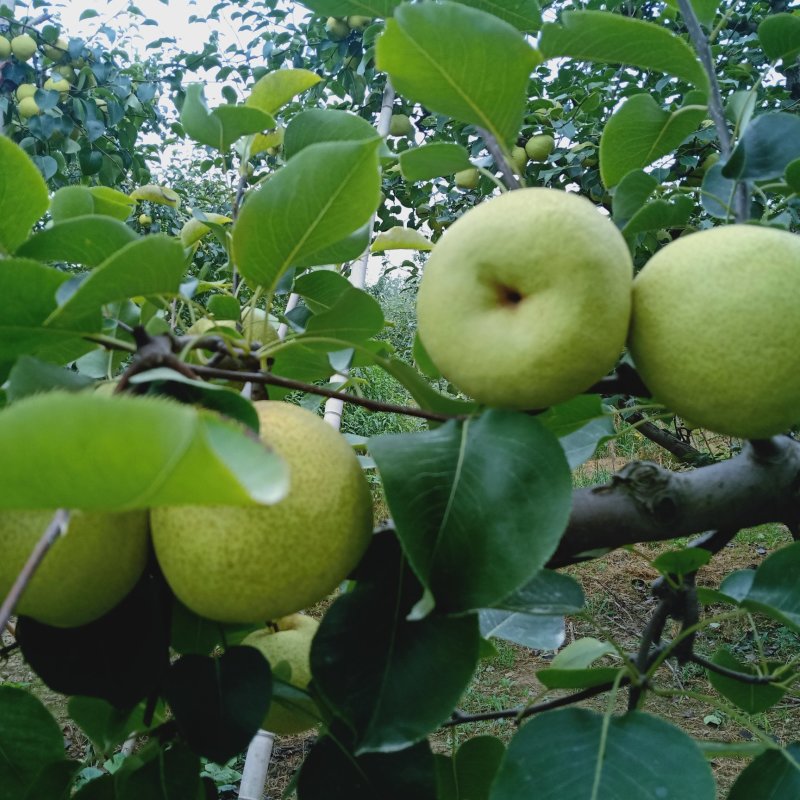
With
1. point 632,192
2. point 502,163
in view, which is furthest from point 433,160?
point 632,192

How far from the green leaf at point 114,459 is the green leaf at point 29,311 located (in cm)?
27

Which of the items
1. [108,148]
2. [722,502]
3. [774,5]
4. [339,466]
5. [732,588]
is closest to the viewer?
[339,466]

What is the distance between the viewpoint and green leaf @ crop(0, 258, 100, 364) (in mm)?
509

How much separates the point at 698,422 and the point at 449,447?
193 millimetres

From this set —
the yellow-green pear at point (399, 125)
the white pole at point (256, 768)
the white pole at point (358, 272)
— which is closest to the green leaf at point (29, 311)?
the white pole at point (256, 768)

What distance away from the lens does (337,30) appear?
3.38 metres

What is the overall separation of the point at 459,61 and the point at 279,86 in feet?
1.33

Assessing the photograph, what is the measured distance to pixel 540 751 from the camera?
0.63 metres

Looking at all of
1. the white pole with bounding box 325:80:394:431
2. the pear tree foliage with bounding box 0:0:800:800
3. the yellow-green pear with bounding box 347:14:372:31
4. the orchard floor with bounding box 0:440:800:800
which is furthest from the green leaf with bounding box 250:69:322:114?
the yellow-green pear with bounding box 347:14:372:31

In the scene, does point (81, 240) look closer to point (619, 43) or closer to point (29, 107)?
point (619, 43)

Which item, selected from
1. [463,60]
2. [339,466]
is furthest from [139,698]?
[463,60]

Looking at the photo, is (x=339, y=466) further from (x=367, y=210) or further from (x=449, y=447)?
(x=367, y=210)

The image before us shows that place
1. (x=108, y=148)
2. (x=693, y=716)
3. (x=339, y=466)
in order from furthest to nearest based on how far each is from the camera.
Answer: (x=108, y=148)
(x=693, y=716)
(x=339, y=466)

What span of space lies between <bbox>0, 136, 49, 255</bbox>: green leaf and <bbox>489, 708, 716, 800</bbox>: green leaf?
1.94ft
